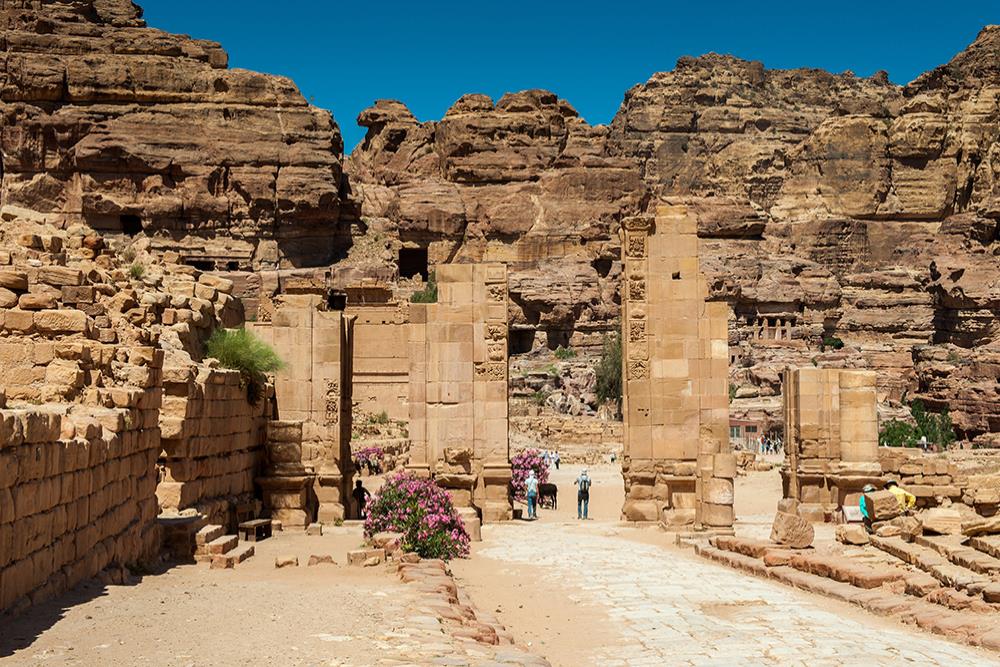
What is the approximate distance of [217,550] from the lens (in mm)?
13922

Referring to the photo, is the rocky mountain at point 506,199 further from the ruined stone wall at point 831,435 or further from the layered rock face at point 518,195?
the ruined stone wall at point 831,435

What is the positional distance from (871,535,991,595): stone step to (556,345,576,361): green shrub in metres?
51.8

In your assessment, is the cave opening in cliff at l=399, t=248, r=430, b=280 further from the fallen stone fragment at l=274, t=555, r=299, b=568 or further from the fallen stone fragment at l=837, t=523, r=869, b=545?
the fallen stone fragment at l=274, t=555, r=299, b=568

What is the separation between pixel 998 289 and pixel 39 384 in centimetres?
8286

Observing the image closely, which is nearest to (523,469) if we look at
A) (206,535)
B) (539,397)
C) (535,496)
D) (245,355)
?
(535,496)

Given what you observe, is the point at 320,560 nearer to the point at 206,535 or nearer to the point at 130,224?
the point at 206,535

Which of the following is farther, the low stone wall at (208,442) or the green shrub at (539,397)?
the green shrub at (539,397)

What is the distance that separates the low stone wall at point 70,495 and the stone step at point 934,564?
7873mm

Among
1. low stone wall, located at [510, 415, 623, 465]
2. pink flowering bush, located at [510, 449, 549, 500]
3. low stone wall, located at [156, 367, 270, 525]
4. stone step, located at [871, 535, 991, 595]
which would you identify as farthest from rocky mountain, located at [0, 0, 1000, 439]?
stone step, located at [871, 535, 991, 595]

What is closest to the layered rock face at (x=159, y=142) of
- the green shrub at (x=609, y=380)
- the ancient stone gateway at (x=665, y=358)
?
the green shrub at (x=609, y=380)

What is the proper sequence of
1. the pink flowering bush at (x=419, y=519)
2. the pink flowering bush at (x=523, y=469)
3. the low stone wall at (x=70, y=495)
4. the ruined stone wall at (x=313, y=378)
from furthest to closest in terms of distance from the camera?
the pink flowering bush at (x=523, y=469) → the ruined stone wall at (x=313, y=378) → the pink flowering bush at (x=419, y=519) → the low stone wall at (x=70, y=495)

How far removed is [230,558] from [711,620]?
524 centimetres

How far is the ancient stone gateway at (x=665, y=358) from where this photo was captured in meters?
21.2

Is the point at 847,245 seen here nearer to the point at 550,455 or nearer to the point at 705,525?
the point at 550,455
